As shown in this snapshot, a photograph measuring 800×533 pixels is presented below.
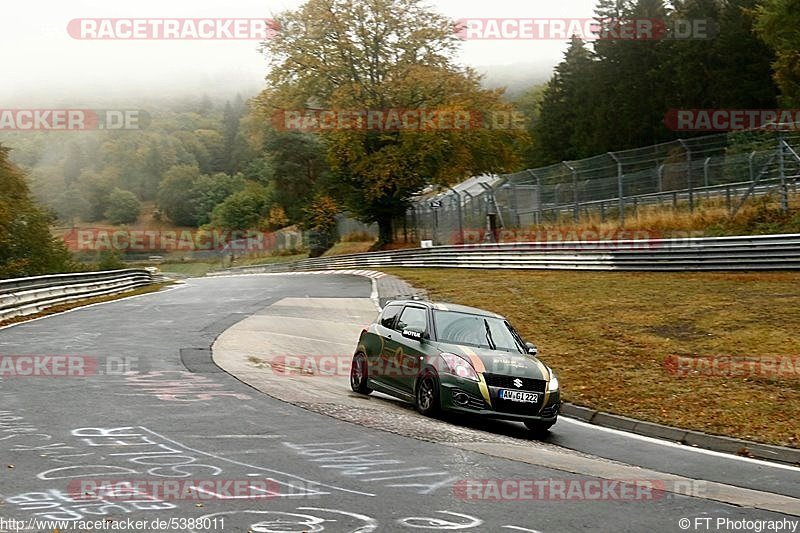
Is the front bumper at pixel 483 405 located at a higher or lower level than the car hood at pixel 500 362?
lower

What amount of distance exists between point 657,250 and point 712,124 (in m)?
47.2

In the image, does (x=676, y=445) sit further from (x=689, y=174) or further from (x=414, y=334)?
(x=689, y=174)

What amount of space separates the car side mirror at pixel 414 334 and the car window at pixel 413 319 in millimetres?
158

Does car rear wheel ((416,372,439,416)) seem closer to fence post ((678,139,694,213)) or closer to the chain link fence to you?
the chain link fence

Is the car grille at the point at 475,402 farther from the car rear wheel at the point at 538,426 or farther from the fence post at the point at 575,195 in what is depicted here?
the fence post at the point at 575,195

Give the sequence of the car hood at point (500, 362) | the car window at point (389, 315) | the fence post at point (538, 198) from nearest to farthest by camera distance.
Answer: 1. the car hood at point (500, 362)
2. the car window at point (389, 315)
3. the fence post at point (538, 198)

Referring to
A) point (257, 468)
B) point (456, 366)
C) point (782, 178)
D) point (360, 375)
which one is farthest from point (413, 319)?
point (782, 178)

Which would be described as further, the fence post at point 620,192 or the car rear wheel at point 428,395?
the fence post at point 620,192

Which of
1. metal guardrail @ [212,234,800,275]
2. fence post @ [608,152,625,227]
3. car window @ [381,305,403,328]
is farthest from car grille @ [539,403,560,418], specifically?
fence post @ [608,152,625,227]

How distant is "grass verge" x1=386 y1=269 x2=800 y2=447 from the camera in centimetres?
1274

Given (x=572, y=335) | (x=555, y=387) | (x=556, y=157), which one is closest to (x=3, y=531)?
(x=555, y=387)

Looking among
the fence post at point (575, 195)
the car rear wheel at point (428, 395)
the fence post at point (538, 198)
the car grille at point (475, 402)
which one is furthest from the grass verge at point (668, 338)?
the fence post at point (538, 198)

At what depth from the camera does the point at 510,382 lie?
11.8 metres

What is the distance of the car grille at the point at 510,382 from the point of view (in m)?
11.7
